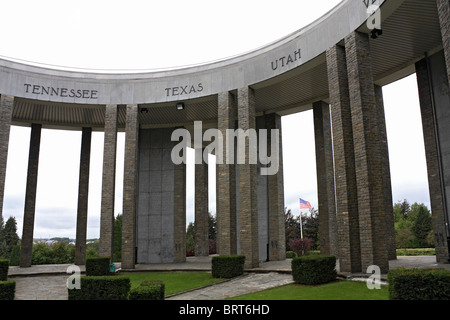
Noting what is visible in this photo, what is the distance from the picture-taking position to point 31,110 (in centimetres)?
1952

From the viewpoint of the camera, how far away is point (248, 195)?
50.6ft

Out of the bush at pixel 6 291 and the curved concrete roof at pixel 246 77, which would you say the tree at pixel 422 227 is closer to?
the curved concrete roof at pixel 246 77

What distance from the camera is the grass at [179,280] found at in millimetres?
11753

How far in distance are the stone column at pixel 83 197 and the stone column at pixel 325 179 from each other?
40.7ft

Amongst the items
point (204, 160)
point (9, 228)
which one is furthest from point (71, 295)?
point (9, 228)

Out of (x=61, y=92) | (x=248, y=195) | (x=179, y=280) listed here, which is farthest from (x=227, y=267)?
(x=61, y=92)

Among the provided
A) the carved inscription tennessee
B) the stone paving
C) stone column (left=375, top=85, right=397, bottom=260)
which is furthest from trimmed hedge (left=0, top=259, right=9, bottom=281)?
stone column (left=375, top=85, right=397, bottom=260)

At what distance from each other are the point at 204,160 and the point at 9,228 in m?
26.7

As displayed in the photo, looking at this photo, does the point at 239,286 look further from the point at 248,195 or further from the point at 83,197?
the point at 83,197

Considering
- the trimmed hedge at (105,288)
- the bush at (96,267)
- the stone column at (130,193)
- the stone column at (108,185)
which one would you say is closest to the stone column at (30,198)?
the stone column at (108,185)

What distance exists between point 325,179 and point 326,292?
9550 millimetres

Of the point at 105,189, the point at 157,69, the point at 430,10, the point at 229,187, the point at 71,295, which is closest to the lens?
the point at 71,295

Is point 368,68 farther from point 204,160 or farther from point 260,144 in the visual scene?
point 204,160
